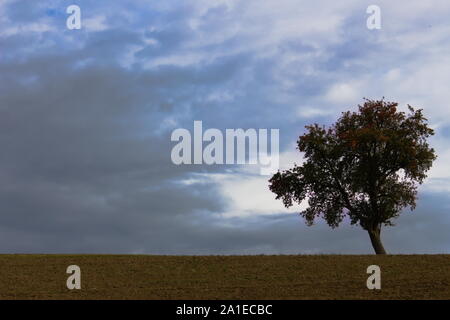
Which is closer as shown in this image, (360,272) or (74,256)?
(360,272)

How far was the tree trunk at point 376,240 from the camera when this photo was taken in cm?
5000

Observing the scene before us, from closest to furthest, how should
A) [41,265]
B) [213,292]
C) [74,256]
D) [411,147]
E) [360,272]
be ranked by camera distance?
[213,292] < [360,272] < [41,265] < [74,256] < [411,147]

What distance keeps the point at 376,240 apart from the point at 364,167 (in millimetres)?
5913

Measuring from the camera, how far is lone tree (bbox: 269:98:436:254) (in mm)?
50594

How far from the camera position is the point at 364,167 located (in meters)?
50.7

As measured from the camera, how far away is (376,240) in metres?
50.4

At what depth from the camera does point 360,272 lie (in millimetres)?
33656

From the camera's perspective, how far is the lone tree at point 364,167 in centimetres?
5059

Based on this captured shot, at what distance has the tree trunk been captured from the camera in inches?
1969
